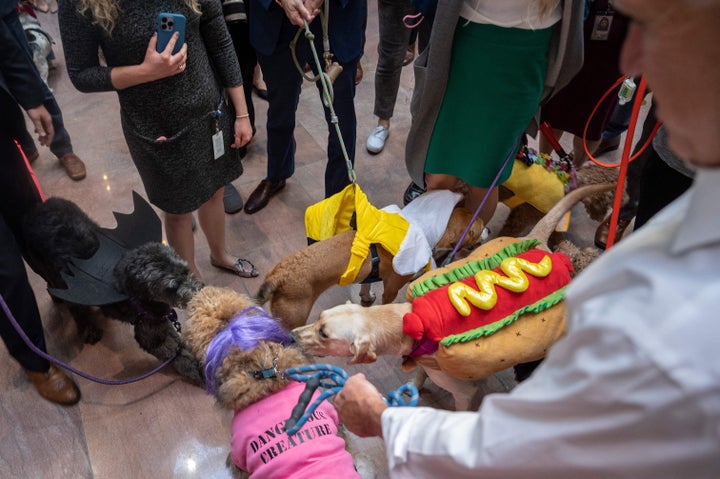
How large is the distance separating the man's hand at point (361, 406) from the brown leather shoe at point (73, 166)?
117 inches

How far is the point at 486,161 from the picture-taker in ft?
7.63

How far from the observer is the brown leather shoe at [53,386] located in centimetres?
225

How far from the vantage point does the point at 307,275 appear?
2143 millimetres

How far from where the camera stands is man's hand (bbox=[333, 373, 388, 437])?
1.06 meters

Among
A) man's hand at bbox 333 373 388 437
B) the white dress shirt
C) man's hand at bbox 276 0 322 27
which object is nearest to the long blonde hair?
man's hand at bbox 276 0 322 27

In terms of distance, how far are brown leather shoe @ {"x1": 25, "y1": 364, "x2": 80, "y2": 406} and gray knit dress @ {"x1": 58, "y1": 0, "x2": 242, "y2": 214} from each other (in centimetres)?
89

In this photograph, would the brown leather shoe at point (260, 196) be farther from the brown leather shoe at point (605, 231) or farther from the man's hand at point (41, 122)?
the brown leather shoe at point (605, 231)

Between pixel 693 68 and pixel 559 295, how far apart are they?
4.45 ft

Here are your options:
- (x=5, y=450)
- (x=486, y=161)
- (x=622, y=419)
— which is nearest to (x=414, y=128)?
(x=486, y=161)

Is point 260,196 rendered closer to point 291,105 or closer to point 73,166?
point 291,105

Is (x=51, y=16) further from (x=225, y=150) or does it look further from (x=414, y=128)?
(x=414, y=128)

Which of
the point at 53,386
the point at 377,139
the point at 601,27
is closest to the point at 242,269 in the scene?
the point at 53,386

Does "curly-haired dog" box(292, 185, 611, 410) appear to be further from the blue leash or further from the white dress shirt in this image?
the white dress shirt

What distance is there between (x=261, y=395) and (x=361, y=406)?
55cm
